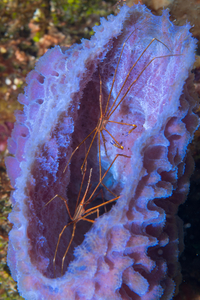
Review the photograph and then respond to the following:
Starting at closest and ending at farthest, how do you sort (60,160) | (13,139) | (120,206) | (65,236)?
(120,206), (60,160), (13,139), (65,236)

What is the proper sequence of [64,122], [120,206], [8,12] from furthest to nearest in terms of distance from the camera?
[8,12] → [64,122] → [120,206]

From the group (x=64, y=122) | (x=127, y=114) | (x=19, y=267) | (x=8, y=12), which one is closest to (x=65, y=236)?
(x=19, y=267)

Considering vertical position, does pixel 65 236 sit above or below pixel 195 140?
below

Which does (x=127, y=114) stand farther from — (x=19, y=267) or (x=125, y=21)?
(x=19, y=267)

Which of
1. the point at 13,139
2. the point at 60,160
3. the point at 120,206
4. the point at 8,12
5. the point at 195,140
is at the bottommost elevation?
the point at 120,206

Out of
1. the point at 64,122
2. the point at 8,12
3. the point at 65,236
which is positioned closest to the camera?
the point at 64,122

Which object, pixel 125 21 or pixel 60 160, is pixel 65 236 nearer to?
pixel 60 160

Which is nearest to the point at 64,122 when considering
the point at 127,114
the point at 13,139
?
the point at 13,139

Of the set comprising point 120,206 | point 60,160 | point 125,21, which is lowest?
point 120,206

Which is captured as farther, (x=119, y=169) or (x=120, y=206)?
(x=119, y=169)
